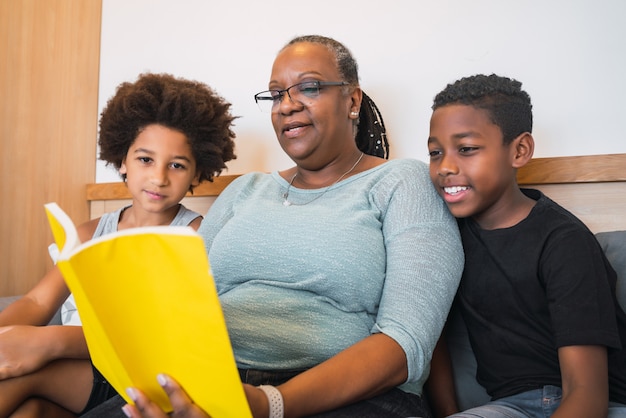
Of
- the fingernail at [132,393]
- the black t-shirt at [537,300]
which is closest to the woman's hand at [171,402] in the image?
the fingernail at [132,393]

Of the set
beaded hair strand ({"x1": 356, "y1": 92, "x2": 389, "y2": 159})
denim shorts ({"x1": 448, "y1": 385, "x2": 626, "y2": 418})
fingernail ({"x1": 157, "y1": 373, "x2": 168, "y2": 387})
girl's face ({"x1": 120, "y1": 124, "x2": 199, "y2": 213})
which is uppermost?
beaded hair strand ({"x1": 356, "y1": 92, "x2": 389, "y2": 159})

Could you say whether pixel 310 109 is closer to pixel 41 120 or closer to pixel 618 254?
pixel 618 254

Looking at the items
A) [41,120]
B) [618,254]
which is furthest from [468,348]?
[41,120]

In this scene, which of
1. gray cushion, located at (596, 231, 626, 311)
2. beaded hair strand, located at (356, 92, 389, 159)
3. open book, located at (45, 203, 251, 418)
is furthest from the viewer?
beaded hair strand, located at (356, 92, 389, 159)

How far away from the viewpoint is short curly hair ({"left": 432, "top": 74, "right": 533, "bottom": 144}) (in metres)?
1.10

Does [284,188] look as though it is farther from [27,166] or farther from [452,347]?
[27,166]

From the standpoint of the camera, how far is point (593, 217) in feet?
4.29

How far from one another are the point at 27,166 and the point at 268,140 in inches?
34.0

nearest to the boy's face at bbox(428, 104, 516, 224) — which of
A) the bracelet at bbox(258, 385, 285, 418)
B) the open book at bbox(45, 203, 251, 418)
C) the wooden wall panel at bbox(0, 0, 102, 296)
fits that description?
the bracelet at bbox(258, 385, 285, 418)

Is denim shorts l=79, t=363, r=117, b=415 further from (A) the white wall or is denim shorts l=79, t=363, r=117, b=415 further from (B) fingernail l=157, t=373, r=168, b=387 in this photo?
(A) the white wall

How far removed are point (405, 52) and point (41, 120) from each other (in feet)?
4.30

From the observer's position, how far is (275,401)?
2.45 feet

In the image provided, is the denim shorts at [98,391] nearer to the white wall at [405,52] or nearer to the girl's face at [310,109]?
the girl's face at [310,109]

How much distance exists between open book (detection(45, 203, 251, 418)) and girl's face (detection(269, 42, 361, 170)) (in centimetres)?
68
